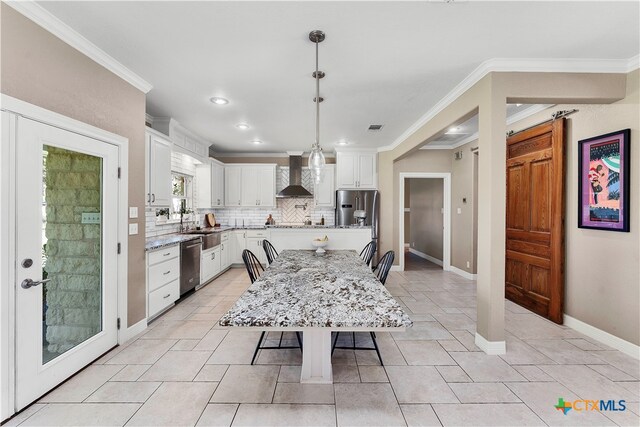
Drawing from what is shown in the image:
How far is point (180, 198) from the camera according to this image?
4.95 meters

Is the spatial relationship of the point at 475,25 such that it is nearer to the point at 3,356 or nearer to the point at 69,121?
the point at 69,121

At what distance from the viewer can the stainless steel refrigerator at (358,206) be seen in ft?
18.4

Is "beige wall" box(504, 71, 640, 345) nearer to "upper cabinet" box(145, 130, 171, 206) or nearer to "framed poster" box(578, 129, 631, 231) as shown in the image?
"framed poster" box(578, 129, 631, 231)

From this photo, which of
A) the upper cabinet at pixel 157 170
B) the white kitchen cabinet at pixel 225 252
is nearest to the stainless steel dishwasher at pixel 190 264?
the upper cabinet at pixel 157 170

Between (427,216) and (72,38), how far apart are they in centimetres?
703

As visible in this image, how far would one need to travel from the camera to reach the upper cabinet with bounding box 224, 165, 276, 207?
6137 mm

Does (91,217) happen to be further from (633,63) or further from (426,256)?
(426,256)

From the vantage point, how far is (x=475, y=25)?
1.93 m

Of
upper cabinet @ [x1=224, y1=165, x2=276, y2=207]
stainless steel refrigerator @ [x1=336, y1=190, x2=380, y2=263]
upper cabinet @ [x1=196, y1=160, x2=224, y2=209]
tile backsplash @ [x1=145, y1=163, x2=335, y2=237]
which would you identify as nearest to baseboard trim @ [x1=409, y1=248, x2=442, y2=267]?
stainless steel refrigerator @ [x1=336, y1=190, x2=380, y2=263]

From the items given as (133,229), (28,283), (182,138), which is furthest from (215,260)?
(28,283)

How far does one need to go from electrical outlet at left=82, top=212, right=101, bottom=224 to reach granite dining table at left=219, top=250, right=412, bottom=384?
1540mm

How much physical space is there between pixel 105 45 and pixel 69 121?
2.31ft

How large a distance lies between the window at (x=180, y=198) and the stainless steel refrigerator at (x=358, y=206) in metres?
2.96

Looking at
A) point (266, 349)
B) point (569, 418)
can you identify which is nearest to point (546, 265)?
point (569, 418)
